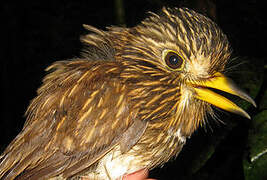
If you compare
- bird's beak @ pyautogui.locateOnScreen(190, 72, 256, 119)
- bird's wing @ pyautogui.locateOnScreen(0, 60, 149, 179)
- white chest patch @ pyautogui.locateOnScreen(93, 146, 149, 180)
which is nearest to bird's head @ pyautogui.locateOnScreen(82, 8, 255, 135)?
bird's beak @ pyautogui.locateOnScreen(190, 72, 256, 119)

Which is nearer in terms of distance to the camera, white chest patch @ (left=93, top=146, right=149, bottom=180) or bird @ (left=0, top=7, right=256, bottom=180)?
bird @ (left=0, top=7, right=256, bottom=180)

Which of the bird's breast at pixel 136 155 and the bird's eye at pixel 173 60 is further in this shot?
the bird's breast at pixel 136 155

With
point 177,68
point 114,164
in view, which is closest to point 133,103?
point 177,68

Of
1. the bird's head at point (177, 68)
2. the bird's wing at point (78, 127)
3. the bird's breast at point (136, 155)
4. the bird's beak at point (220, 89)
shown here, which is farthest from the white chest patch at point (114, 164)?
the bird's beak at point (220, 89)

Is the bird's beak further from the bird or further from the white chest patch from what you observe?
the white chest patch

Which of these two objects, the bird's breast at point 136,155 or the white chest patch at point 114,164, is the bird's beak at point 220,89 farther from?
the white chest patch at point 114,164

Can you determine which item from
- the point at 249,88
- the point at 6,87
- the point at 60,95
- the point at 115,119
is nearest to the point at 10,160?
the point at 60,95

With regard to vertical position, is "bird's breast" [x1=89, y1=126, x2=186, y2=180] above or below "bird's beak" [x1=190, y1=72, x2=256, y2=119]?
below

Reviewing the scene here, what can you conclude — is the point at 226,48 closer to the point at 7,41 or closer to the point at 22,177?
the point at 22,177

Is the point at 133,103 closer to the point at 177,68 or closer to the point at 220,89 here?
the point at 177,68
